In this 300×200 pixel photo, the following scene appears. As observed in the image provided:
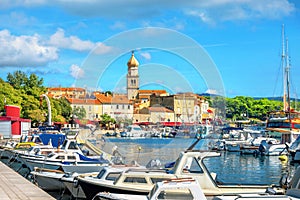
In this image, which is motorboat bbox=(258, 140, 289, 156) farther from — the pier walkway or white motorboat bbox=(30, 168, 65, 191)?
the pier walkway

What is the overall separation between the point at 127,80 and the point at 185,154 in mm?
10166

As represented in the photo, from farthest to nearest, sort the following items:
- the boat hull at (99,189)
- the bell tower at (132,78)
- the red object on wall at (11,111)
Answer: the red object on wall at (11,111)
the bell tower at (132,78)
the boat hull at (99,189)

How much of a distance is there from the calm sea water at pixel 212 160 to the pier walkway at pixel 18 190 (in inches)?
309

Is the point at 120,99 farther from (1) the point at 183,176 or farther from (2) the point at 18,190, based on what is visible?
(2) the point at 18,190

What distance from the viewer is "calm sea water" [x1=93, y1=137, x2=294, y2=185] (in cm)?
2944

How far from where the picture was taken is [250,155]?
67250mm

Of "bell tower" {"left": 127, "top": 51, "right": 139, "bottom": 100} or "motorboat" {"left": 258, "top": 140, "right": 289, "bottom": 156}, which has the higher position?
"bell tower" {"left": 127, "top": 51, "right": 139, "bottom": 100}

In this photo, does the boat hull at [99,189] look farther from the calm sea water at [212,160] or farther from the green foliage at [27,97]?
the green foliage at [27,97]

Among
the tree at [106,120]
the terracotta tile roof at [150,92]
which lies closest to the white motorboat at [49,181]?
the terracotta tile roof at [150,92]

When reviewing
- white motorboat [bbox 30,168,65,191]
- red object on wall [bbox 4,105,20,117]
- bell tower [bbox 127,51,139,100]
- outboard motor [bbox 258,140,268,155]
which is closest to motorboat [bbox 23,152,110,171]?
white motorboat [bbox 30,168,65,191]

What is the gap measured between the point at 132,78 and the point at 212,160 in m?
29.6

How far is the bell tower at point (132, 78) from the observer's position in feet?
93.4

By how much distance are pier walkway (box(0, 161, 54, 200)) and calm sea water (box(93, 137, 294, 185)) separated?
7.84 metres

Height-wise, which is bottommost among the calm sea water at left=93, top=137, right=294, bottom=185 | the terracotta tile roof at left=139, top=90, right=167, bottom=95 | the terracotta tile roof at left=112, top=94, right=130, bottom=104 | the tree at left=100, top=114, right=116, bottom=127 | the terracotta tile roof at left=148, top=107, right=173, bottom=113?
the calm sea water at left=93, top=137, right=294, bottom=185
